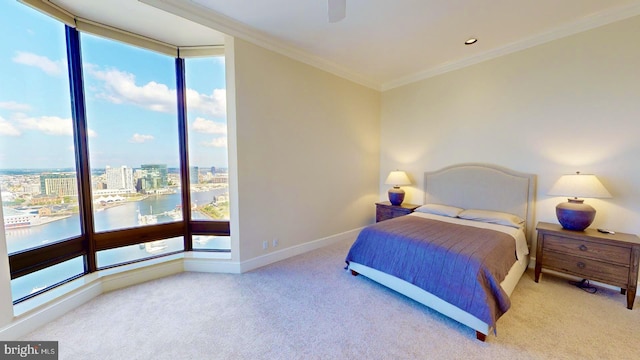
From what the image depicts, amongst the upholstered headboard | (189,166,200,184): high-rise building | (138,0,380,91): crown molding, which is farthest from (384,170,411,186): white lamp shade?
(189,166,200,184): high-rise building

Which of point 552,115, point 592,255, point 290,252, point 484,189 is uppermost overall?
point 552,115

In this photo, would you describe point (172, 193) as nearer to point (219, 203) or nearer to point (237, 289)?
point (219, 203)

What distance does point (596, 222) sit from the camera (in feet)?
8.50

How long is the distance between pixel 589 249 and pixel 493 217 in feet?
2.72

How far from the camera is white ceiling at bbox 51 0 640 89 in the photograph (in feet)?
7.47

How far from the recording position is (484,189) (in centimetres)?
333

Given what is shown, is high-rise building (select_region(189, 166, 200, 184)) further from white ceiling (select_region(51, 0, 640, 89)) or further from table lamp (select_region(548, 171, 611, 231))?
table lamp (select_region(548, 171, 611, 231))

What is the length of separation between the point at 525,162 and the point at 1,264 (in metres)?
5.46

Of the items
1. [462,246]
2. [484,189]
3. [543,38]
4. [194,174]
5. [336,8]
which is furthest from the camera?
[484,189]

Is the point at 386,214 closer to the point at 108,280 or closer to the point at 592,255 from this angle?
the point at 592,255

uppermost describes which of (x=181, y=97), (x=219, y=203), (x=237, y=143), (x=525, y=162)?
(x=181, y=97)

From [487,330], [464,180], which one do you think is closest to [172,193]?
[487,330]

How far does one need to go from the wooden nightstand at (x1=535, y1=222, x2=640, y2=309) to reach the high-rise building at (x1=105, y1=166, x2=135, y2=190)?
191 inches

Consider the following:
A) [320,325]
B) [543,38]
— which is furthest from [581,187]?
[320,325]
